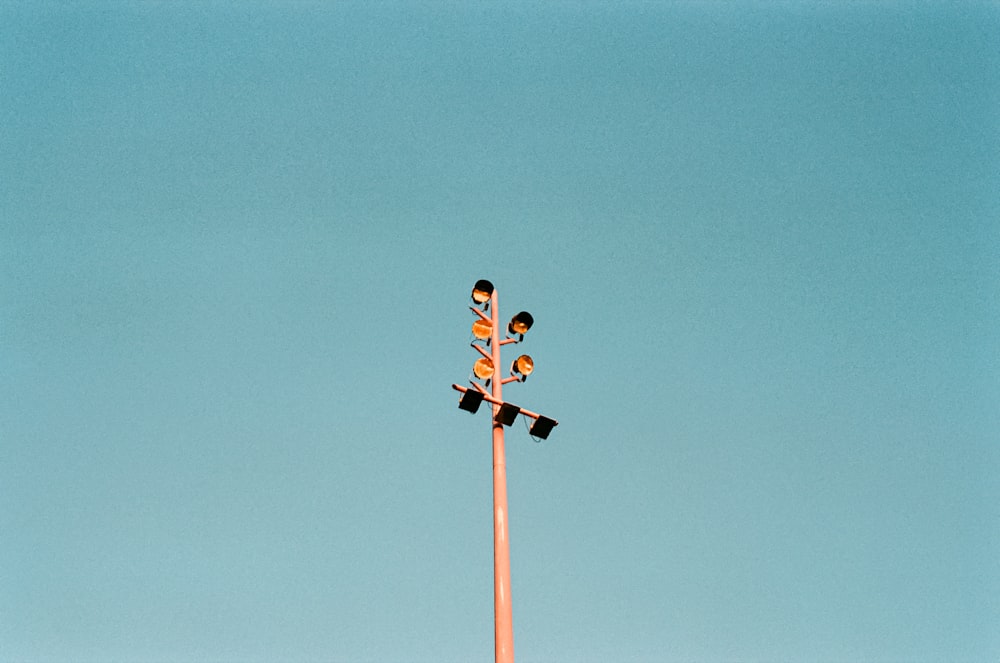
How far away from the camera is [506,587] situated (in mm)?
7316

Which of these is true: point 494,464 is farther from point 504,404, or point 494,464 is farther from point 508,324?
point 508,324

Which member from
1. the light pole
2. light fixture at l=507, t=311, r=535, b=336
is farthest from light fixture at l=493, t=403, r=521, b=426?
light fixture at l=507, t=311, r=535, b=336

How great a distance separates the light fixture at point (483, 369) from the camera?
8.67 meters

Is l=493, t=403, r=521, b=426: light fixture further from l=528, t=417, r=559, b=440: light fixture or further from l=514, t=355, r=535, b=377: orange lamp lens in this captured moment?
l=514, t=355, r=535, b=377: orange lamp lens

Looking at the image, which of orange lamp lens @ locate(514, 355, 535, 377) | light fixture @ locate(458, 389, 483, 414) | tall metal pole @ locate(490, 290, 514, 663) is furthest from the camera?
orange lamp lens @ locate(514, 355, 535, 377)

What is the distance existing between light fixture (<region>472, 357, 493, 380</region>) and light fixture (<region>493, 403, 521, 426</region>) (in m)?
0.47

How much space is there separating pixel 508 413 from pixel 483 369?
613 millimetres

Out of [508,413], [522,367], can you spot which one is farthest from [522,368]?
[508,413]

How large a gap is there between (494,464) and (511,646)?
185 centimetres

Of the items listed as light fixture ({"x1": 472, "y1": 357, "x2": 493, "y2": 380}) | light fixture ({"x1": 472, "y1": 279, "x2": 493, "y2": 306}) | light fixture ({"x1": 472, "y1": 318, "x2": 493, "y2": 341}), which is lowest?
light fixture ({"x1": 472, "y1": 357, "x2": 493, "y2": 380})

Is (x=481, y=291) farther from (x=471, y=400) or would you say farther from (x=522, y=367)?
(x=471, y=400)

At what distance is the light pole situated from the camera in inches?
281

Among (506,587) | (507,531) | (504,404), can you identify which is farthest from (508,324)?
(506,587)

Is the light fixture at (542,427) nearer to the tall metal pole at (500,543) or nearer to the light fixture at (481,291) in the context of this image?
the tall metal pole at (500,543)
